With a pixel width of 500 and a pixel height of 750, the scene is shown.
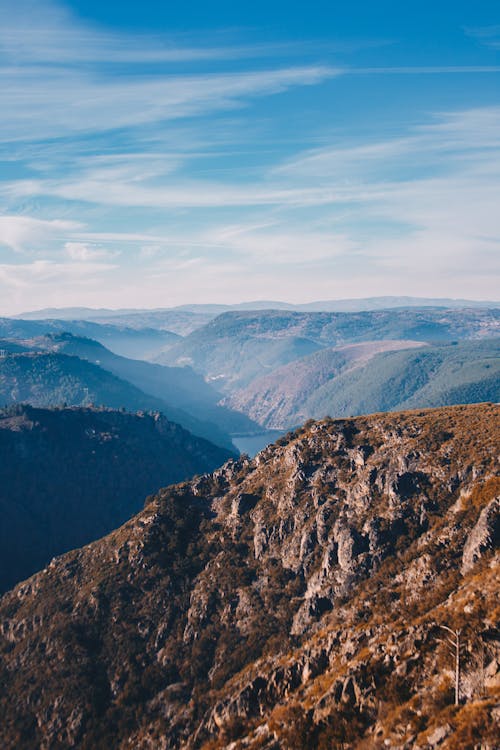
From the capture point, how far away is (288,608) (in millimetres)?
120312

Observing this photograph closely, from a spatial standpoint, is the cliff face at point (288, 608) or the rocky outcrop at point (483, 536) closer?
the cliff face at point (288, 608)

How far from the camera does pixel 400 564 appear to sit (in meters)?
110

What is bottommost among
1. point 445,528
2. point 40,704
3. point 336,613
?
point 40,704

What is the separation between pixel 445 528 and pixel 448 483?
14.4 m

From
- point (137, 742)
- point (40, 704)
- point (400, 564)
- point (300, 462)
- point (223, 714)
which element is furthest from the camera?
point (300, 462)

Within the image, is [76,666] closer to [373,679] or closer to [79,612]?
[79,612]

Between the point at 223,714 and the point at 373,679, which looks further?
the point at 223,714

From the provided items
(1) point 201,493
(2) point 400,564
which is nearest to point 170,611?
(1) point 201,493

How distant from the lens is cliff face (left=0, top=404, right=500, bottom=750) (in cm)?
6625

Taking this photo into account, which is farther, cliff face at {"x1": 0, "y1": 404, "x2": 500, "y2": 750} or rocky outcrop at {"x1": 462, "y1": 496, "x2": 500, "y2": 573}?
rocky outcrop at {"x1": 462, "y1": 496, "x2": 500, "y2": 573}

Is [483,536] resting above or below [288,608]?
above

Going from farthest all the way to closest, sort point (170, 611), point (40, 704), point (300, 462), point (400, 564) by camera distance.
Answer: point (300, 462), point (170, 611), point (40, 704), point (400, 564)

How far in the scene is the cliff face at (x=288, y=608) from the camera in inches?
2608

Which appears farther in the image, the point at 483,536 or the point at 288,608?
the point at 288,608
